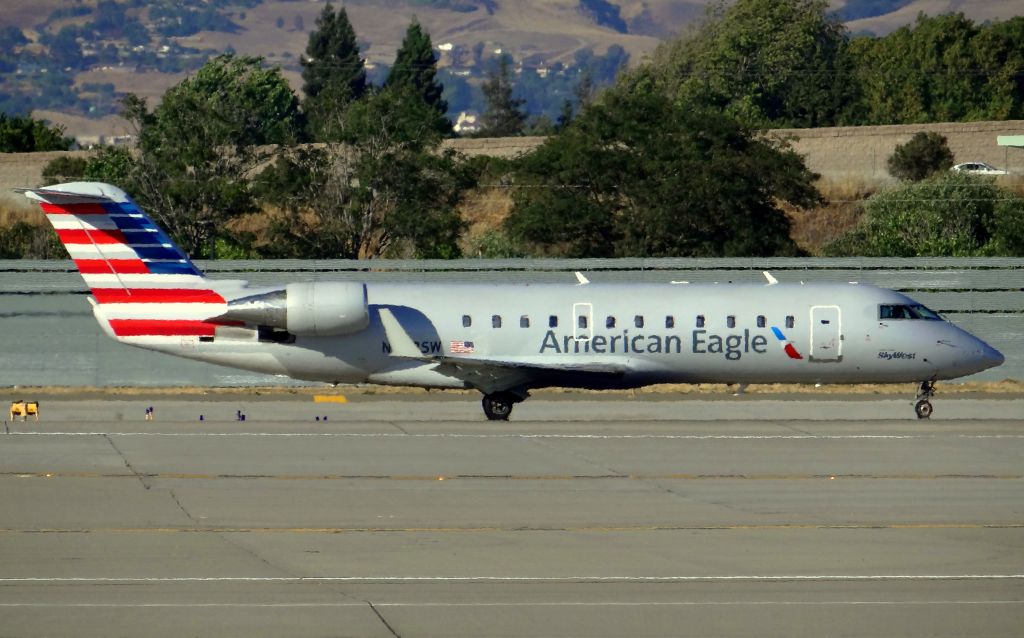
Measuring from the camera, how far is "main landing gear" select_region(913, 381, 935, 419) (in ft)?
105

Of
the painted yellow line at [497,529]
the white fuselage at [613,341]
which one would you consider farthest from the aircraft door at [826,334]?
the painted yellow line at [497,529]

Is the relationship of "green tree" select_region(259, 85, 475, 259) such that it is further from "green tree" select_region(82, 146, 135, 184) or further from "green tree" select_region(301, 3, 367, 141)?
"green tree" select_region(301, 3, 367, 141)

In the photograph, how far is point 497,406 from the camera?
31.7 meters

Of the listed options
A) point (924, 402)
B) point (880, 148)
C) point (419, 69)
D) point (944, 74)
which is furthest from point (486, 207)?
point (419, 69)

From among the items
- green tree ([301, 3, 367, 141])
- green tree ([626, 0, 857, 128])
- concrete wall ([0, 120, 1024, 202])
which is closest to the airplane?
concrete wall ([0, 120, 1024, 202])

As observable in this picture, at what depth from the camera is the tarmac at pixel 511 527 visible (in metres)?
15.1

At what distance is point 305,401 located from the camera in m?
36.0

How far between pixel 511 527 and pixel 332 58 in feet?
518

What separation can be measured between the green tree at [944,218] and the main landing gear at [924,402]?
22.0 m

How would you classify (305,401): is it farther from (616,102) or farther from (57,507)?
(616,102)

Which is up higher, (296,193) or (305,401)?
(296,193)

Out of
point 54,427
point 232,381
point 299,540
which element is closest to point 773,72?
point 232,381

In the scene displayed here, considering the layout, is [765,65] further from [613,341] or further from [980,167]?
[613,341]

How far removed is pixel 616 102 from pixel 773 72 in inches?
3056
